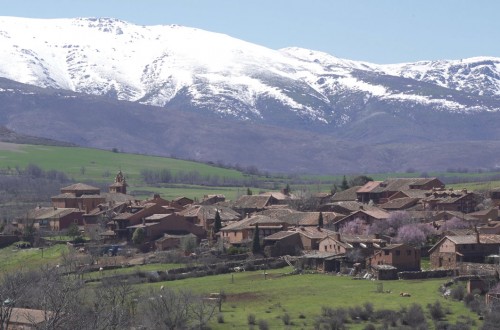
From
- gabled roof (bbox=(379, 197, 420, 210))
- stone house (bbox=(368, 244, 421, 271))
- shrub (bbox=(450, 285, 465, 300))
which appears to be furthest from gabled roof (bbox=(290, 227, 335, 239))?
shrub (bbox=(450, 285, 465, 300))

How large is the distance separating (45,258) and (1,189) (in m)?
63.4

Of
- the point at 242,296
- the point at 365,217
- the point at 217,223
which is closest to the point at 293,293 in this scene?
the point at 242,296

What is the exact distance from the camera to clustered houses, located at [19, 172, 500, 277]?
71.8m

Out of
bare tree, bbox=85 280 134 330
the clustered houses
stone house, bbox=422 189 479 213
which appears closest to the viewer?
bare tree, bbox=85 280 134 330

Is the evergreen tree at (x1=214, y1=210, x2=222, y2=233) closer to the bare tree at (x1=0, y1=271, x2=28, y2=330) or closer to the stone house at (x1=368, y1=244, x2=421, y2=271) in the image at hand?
the stone house at (x1=368, y1=244, x2=421, y2=271)

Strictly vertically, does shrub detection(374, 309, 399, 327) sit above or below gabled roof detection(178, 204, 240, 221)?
below

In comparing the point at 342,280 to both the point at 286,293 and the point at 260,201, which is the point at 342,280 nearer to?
the point at 286,293

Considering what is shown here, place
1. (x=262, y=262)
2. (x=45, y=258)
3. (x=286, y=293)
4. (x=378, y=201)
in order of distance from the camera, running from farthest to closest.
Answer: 1. (x=378, y=201)
2. (x=45, y=258)
3. (x=262, y=262)
4. (x=286, y=293)

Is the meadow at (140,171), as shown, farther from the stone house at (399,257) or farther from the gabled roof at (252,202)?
the stone house at (399,257)

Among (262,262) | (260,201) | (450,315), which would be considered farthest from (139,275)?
(260,201)

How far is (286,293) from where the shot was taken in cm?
6291

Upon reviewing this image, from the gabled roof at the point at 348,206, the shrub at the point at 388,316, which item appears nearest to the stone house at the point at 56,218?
the gabled roof at the point at 348,206

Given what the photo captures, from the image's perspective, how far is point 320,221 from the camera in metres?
86.4

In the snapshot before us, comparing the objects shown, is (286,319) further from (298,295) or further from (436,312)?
(298,295)
